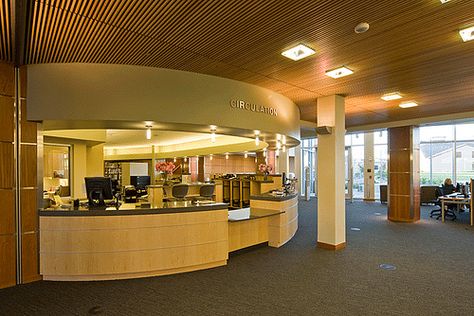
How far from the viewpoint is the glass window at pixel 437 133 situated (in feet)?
47.2

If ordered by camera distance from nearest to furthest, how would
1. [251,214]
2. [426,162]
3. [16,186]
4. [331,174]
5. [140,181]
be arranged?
[16,186]
[251,214]
[331,174]
[140,181]
[426,162]

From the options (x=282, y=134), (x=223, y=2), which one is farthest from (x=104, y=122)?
(x=282, y=134)

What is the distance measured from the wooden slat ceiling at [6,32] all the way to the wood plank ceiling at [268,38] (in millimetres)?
213

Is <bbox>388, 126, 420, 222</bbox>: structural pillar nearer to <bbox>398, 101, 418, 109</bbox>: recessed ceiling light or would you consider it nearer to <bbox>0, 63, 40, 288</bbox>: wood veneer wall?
<bbox>398, 101, 418, 109</bbox>: recessed ceiling light

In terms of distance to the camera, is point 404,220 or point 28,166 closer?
point 28,166

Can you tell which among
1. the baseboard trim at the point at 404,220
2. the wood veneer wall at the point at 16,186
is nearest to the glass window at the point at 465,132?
the baseboard trim at the point at 404,220

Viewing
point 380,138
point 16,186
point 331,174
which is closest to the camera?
point 16,186

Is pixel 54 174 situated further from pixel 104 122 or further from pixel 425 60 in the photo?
pixel 425 60

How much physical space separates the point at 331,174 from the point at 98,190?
15.8 feet

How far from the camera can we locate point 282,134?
260 inches

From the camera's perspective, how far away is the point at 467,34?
11.8 feet

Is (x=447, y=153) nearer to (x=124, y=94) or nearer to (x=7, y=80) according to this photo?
(x=124, y=94)

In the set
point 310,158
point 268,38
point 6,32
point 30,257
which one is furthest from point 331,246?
point 310,158

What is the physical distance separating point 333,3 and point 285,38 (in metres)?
0.87
